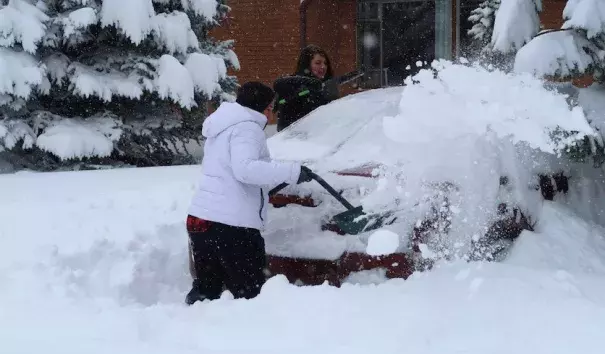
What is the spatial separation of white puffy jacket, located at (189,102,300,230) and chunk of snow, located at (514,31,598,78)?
213cm

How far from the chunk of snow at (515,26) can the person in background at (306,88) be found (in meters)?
1.48

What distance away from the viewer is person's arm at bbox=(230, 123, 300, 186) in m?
3.60

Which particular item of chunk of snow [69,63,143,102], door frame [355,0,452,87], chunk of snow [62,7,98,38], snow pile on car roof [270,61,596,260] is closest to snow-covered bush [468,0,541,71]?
snow pile on car roof [270,61,596,260]

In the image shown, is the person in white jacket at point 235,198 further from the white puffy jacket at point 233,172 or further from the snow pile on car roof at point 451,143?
the snow pile on car roof at point 451,143

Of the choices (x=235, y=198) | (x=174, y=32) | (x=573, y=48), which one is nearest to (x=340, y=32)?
(x=174, y=32)

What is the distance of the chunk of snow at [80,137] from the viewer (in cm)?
891

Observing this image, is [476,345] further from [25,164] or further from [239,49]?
[239,49]

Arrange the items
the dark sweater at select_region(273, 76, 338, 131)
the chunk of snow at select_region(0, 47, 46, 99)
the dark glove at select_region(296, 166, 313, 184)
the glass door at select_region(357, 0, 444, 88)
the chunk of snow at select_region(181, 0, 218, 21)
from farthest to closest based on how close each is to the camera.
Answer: the glass door at select_region(357, 0, 444, 88), the chunk of snow at select_region(181, 0, 218, 21), the chunk of snow at select_region(0, 47, 46, 99), the dark sweater at select_region(273, 76, 338, 131), the dark glove at select_region(296, 166, 313, 184)

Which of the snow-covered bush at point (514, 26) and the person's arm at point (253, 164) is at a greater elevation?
the snow-covered bush at point (514, 26)

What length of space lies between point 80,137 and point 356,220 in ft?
20.7

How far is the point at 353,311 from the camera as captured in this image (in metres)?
3.32

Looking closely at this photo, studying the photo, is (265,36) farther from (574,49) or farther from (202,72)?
(574,49)

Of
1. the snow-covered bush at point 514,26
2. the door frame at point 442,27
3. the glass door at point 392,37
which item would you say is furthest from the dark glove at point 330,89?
the glass door at point 392,37

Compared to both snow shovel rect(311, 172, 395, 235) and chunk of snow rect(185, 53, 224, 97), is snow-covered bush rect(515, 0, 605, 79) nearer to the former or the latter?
snow shovel rect(311, 172, 395, 235)
